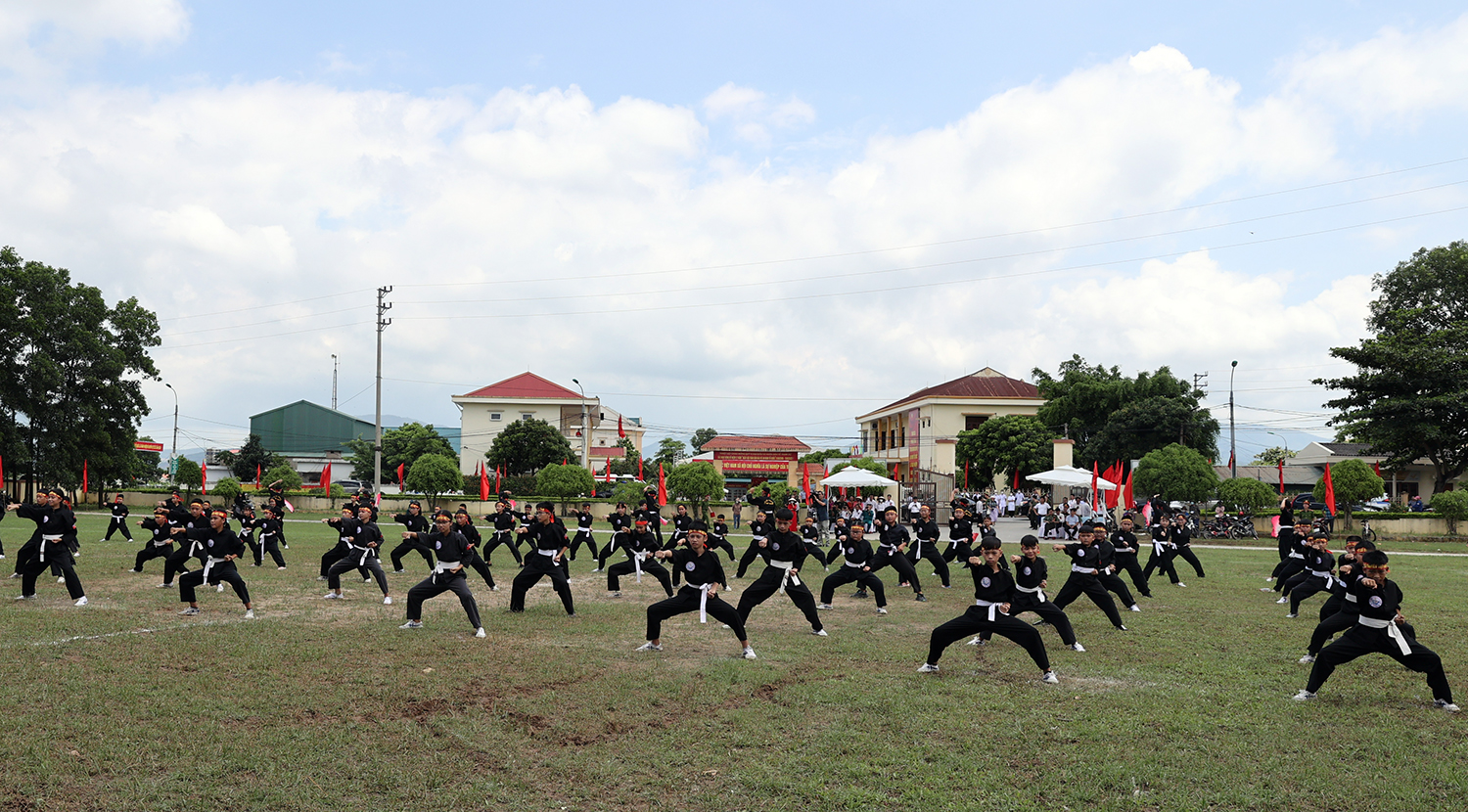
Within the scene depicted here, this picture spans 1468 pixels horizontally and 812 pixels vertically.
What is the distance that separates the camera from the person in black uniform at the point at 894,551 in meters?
15.2

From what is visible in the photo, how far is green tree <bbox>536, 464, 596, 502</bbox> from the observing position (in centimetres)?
4053

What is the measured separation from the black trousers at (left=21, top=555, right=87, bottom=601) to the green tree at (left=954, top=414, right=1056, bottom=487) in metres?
43.7

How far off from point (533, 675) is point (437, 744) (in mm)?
2288

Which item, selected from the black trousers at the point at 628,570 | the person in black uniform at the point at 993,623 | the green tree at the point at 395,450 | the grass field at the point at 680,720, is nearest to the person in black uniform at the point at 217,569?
the grass field at the point at 680,720

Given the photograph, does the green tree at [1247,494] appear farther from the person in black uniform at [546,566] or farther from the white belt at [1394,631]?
the person in black uniform at [546,566]

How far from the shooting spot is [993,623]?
8.84 m

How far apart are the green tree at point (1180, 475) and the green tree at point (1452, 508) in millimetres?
7679

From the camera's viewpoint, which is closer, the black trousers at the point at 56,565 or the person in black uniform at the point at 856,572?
the black trousers at the point at 56,565

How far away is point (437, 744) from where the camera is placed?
22.1ft

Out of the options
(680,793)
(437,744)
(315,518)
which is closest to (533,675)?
(437,744)

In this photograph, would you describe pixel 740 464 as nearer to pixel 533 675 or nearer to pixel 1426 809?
pixel 533 675

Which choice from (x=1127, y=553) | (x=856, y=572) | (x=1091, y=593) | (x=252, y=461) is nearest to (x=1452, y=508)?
(x=1127, y=553)

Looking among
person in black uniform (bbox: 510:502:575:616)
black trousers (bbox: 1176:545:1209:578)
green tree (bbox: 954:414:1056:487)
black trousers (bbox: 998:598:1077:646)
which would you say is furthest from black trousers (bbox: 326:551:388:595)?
green tree (bbox: 954:414:1056:487)

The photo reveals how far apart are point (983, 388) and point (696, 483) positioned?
113ft
